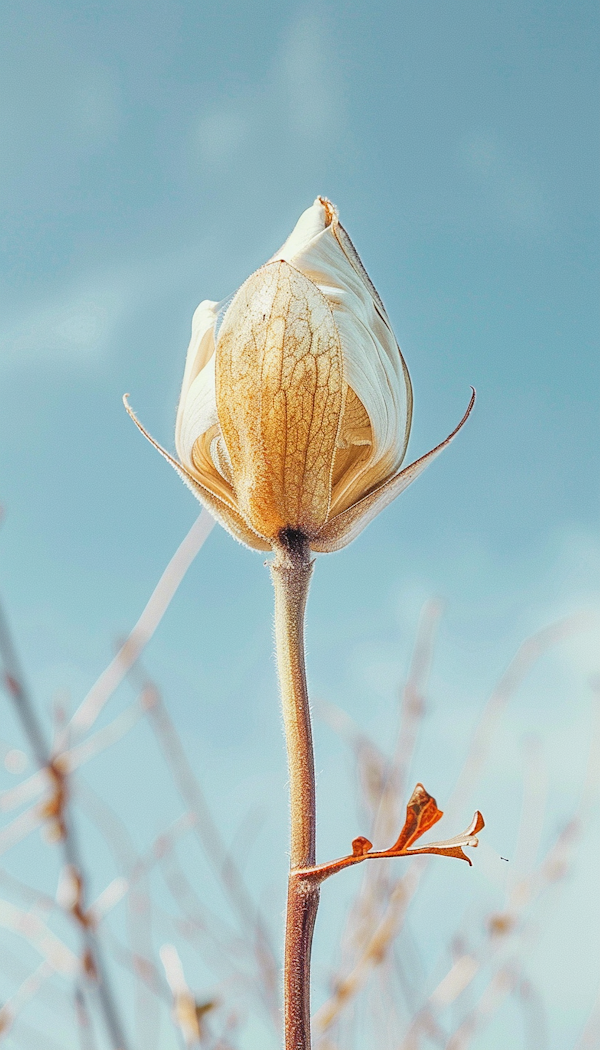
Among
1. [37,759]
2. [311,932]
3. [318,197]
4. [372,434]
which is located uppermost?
[318,197]

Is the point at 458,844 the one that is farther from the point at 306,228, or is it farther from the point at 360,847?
the point at 306,228

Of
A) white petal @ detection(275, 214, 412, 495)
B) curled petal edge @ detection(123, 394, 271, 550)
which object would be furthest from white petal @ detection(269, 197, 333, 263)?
curled petal edge @ detection(123, 394, 271, 550)

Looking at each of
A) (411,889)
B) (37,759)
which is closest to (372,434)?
(37,759)

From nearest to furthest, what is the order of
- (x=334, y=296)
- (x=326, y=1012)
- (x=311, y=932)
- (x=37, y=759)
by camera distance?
(x=311, y=932) < (x=334, y=296) < (x=37, y=759) < (x=326, y=1012)

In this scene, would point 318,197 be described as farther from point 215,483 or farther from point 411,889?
point 411,889

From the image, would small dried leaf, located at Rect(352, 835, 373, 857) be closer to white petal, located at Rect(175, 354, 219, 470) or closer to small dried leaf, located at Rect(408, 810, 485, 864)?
small dried leaf, located at Rect(408, 810, 485, 864)

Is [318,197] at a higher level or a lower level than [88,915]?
higher

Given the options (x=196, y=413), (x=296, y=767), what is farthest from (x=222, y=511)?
(x=296, y=767)

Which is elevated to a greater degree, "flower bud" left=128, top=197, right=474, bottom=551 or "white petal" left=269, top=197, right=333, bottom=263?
"white petal" left=269, top=197, right=333, bottom=263

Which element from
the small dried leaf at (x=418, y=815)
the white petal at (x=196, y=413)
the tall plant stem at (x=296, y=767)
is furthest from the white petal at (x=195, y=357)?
the small dried leaf at (x=418, y=815)
